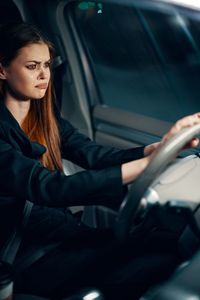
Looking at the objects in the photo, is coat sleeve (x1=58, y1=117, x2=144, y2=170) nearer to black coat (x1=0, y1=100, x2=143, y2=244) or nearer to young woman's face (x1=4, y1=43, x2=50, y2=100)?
black coat (x1=0, y1=100, x2=143, y2=244)

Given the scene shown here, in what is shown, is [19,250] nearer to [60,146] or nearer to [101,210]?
[60,146]

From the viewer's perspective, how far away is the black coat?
134 cm

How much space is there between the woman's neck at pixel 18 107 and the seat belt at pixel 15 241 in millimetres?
314

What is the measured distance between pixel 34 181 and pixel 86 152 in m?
0.52

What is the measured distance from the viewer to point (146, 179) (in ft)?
3.44

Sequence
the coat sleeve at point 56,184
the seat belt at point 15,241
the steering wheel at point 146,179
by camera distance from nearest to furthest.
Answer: the steering wheel at point 146,179, the coat sleeve at point 56,184, the seat belt at point 15,241

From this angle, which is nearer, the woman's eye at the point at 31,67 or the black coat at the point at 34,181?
the black coat at the point at 34,181

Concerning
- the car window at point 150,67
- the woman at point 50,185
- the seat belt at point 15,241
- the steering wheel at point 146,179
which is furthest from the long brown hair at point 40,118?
the car window at point 150,67

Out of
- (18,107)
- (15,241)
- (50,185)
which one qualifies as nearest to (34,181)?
(50,185)

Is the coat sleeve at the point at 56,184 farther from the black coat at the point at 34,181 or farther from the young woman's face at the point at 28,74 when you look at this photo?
the young woman's face at the point at 28,74

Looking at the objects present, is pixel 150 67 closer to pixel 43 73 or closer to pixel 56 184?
pixel 43 73

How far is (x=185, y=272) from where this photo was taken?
1.07 m

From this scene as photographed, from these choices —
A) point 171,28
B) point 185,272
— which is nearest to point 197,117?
point 185,272

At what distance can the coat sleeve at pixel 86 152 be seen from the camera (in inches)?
72.3
